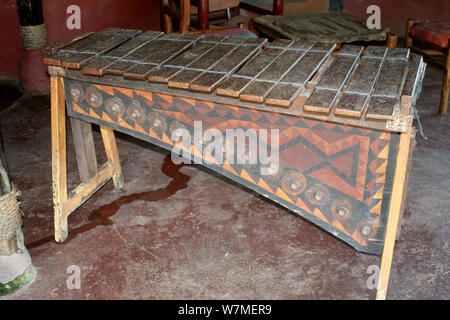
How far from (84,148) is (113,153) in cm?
21

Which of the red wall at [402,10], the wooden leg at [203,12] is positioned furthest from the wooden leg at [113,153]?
the red wall at [402,10]

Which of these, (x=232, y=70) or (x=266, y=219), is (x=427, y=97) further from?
(x=232, y=70)

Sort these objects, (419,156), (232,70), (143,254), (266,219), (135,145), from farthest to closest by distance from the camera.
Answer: (135,145), (419,156), (266,219), (143,254), (232,70)

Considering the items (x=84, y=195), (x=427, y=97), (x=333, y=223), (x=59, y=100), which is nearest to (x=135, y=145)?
(x=84, y=195)

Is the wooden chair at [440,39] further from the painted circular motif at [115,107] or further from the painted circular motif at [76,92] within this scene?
the painted circular motif at [76,92]

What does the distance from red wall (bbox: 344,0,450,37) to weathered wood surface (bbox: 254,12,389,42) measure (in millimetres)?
1902

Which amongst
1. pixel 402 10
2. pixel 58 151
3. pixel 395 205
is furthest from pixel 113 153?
pixel 402 10

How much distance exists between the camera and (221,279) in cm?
204

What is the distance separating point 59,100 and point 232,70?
2.85 feet

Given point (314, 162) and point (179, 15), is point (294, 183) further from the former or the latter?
point (179, 15)

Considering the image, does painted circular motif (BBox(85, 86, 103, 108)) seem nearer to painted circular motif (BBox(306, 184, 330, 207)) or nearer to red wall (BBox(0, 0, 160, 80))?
painted circular motif (BBox(306, 184, 330, 207))

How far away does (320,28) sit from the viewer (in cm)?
348

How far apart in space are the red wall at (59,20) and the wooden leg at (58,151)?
2.33 m
